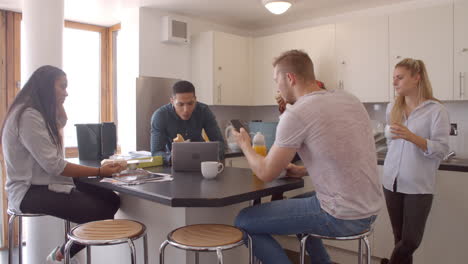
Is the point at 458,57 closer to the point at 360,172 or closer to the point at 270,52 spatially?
the point at 270,52

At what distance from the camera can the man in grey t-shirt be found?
4.79ft

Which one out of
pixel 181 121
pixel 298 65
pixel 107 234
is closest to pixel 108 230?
pixel 107 234

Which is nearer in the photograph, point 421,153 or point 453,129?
point 421,153

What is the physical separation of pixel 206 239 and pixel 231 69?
304cm

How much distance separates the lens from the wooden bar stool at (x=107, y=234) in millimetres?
1554

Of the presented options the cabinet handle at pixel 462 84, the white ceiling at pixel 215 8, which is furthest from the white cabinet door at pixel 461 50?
the white ceiling at pixel 215 8

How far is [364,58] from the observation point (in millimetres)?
3633

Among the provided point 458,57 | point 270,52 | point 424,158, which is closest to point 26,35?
point 270,52

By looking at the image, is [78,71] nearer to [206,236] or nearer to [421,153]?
[206,236]

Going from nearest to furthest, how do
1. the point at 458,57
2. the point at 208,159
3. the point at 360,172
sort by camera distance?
the point at 360,172
the point at 208,159
the point at 458,57

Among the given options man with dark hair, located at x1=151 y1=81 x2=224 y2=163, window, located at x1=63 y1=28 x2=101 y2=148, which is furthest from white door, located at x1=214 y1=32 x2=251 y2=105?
window, located at x1=63 y1=28 x2=101 y2=148

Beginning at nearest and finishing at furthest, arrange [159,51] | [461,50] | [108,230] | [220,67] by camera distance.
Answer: [108,230], [461,50], [159,51], [220,67]

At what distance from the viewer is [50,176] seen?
207cm

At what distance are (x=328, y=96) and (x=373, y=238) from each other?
2.04 m
